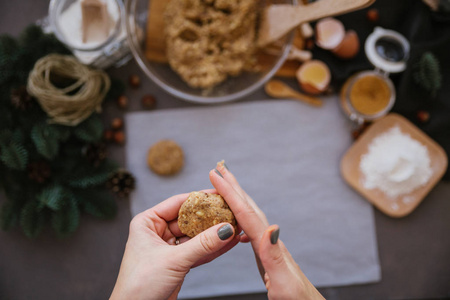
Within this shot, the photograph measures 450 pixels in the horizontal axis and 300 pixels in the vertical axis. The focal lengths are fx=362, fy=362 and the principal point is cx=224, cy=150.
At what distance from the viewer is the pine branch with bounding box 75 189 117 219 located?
1.10 m

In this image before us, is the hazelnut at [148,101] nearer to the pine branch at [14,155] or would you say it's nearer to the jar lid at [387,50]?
the pine branch at [14,155]

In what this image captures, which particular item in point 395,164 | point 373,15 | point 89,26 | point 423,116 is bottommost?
point 395,164

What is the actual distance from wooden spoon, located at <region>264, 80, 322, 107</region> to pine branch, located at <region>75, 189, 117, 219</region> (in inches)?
24.2

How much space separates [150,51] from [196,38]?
0.56 ft

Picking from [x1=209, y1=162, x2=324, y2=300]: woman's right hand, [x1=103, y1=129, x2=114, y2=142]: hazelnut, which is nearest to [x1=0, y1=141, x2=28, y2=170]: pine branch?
[x1=103, y1=129, x2=114, y2=142]: hazelnut

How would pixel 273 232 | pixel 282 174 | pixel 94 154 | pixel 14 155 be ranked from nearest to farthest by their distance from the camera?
pixel 273 232 → pixel 14 155 → pixel 94 154 → pixel 282 174

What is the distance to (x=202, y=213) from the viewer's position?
0.75 meters

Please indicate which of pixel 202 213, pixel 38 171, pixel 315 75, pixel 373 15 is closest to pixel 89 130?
pixel 38 171

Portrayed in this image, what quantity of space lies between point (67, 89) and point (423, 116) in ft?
3.60

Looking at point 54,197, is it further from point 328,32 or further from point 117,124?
point 328,32

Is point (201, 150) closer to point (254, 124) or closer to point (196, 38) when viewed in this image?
point (254, 124)

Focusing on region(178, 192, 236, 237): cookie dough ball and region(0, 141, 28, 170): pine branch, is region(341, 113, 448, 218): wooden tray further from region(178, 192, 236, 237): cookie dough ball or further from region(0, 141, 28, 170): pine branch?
region(0, 141, 28, 170): pine branch

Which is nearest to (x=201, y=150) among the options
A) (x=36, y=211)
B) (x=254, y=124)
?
(x=254, y=124)

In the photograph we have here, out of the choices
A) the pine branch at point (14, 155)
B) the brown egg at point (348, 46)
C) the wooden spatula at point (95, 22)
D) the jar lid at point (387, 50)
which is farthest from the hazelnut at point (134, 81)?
the jar lid at point (387, 50)
